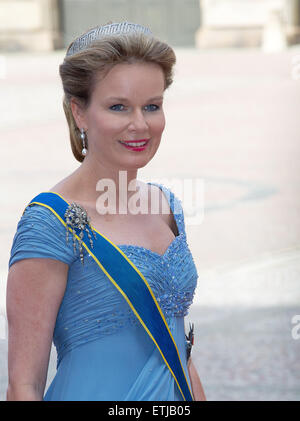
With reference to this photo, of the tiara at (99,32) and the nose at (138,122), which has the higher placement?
the tiara at (99,32)

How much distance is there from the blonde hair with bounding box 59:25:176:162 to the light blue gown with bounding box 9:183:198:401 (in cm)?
39

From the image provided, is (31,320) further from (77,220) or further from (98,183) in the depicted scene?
(98,183)

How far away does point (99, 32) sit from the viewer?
2361mm

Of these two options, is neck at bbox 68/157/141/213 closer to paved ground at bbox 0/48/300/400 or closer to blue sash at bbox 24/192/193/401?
blue sash at bbox 24/192/193/401

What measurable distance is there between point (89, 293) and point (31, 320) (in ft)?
0.61

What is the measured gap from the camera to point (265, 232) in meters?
9.09

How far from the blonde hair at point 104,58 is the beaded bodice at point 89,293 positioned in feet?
1.28

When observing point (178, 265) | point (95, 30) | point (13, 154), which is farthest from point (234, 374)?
point (13, 154)

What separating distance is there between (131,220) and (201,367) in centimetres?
347

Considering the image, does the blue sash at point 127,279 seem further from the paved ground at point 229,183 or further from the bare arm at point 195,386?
the paved ground at point 229,183

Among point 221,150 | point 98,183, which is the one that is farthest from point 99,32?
point 221,150

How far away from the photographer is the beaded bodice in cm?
223

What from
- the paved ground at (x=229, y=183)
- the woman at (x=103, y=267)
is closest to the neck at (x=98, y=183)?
the woman at (x=103, y=267)

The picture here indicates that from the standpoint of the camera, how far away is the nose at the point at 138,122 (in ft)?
7.58
